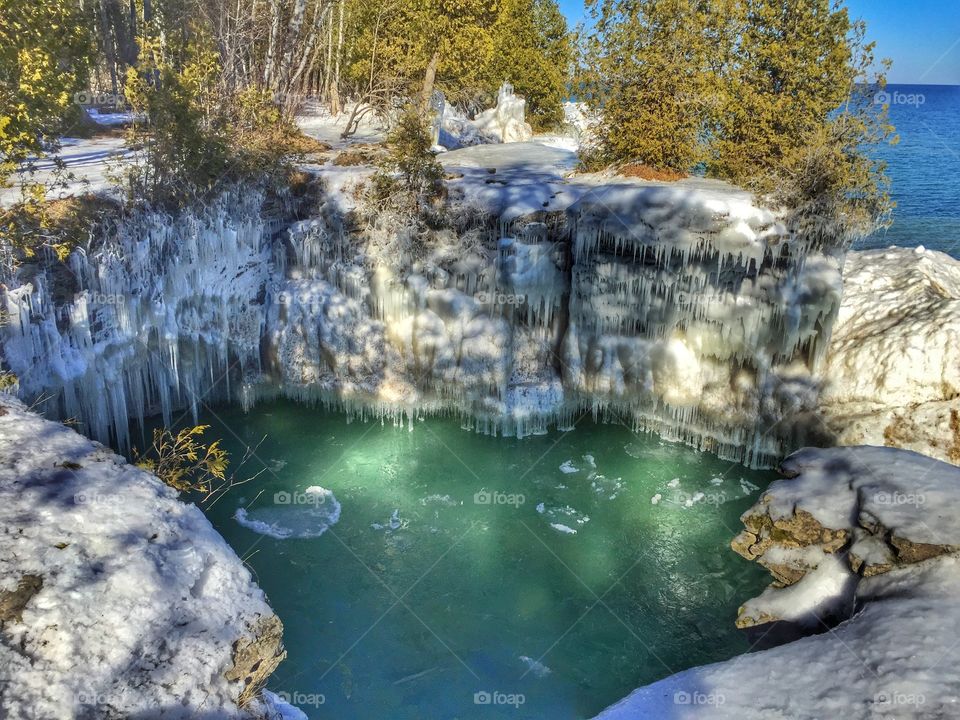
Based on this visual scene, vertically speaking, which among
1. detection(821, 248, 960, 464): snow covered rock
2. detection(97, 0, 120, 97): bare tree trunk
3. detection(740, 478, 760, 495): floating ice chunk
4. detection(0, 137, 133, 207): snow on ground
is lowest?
detection(740, 478, 760, 495): floating ice chunk

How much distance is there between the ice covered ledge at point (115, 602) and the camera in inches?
204

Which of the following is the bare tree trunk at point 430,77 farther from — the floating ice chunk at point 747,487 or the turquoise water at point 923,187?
the floating ice chunk at point 747,487

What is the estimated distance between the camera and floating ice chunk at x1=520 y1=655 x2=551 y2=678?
11.3 m

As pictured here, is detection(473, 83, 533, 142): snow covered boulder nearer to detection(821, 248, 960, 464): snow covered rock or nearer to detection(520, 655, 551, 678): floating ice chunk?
detection(821, 248, 960, 464): snow covered rock

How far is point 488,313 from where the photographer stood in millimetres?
18438

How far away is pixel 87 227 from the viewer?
1562cm

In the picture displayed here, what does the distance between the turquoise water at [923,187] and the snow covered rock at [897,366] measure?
4558 millimetres

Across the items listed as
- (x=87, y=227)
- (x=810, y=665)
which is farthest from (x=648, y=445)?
(x=87, y=227)

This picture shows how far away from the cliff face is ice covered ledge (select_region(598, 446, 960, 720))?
3854 mm

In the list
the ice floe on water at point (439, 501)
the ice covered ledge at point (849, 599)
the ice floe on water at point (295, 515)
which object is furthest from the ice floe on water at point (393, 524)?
the ice covered ledge at point (849, 599)

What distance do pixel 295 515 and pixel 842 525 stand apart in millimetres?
10372

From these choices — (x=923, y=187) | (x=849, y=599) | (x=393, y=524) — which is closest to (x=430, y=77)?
(x=393, y=524)

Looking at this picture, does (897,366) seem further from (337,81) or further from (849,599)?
(337,81)

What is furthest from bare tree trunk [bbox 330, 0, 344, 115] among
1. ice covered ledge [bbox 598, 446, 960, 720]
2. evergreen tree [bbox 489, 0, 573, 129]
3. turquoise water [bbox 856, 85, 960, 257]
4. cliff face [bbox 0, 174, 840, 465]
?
ice covered ledge [bbox 598, 446, 960, 720]
